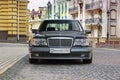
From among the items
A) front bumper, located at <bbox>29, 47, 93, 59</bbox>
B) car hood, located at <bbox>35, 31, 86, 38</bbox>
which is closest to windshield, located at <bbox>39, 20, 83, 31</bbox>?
car hood, located at <bbox>35, 31, 86, 38</bbox>

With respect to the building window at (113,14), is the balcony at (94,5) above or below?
above

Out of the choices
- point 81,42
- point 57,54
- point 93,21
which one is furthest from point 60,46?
point 93,21

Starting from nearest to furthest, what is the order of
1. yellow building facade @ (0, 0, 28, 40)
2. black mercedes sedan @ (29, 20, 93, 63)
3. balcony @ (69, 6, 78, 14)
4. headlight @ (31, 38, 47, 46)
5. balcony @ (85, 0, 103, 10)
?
black mercedes sedan @ (29, 20, 93, 63)
headlight @ (31, 38, 47, 46)
yellow building facade @ (0, 0, 28, 40)
balcony @ (85, 0, 103, 10)
balcony @ (69, 6, 78, 14)

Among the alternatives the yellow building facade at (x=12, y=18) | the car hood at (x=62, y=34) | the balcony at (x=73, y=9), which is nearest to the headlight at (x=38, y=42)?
the car hood at (x=62, y=34)

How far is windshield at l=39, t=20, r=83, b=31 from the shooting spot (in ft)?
58.9

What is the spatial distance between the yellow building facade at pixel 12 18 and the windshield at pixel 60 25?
28659mm

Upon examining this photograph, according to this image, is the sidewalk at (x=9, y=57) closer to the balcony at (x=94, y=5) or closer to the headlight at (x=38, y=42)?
the headlight at (x=38, y=42)

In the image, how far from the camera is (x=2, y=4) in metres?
47.2

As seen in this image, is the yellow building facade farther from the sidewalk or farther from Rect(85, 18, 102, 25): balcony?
Rect(85, 18, 102, 25): balcony

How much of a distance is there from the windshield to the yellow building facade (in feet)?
94.0

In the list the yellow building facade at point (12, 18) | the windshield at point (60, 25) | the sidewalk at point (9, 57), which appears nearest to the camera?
the sidewalk at point (9, 57)

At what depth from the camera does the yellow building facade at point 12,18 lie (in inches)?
1865

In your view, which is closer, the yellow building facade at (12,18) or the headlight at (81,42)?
the headlight at (81,42)

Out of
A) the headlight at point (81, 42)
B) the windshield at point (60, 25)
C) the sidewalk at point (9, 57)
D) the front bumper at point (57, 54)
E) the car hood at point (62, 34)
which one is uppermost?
the windshield at point (60, 25)
